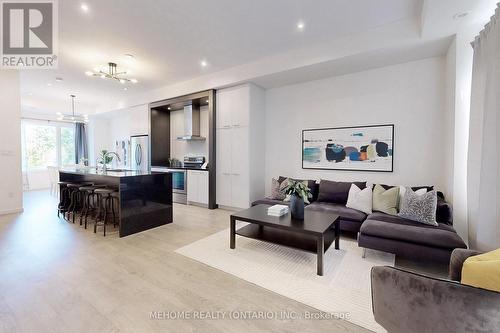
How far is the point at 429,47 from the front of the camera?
3213 millimetres

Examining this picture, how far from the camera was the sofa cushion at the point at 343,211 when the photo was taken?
10.8ft

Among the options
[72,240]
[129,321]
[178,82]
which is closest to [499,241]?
[129,321]

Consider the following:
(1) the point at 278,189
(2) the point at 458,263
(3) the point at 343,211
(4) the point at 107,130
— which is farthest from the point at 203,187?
(4) the point at 107,130

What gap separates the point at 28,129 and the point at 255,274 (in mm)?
10130

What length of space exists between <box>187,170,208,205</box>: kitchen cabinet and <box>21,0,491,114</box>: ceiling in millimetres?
2434

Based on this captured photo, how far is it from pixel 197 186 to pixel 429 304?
5032 mm

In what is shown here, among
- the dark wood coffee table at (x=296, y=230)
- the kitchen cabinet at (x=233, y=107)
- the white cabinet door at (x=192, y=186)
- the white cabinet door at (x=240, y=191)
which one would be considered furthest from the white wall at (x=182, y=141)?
the dark wood coffee table at (x=296, y=230)

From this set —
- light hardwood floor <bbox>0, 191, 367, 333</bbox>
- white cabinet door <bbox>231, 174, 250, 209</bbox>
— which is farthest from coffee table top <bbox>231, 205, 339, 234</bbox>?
white cabinet door <bbox>231, 174, 250, 209</bbox>

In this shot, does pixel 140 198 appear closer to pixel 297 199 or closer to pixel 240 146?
pixel 240 146

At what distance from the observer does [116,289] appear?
2.10 metres

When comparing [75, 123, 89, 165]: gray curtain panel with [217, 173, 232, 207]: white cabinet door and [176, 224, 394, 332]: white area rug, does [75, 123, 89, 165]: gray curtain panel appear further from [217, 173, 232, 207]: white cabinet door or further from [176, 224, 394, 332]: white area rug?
[176, 224, 394, 332]: white area rug

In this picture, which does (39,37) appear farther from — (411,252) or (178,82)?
(411,252)

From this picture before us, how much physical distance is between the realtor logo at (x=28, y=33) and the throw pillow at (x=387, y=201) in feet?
17.0

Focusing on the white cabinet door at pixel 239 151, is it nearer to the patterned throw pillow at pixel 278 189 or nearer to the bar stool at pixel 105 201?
the patterned throw pillow at pixel 278 189
